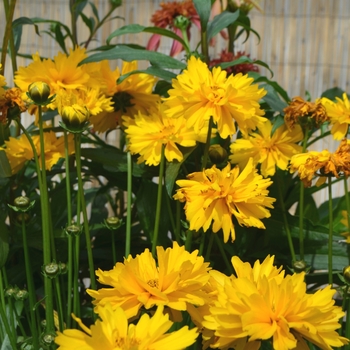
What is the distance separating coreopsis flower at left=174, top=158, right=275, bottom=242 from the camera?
0.35m

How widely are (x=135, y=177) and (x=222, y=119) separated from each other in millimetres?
171

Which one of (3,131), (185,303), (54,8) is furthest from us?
(54,8)

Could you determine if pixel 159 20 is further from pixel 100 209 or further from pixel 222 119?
pixel 222 119

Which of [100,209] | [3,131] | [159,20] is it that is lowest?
[100,209]

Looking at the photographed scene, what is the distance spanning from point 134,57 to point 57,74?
0.07 m

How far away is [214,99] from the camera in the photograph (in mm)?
404

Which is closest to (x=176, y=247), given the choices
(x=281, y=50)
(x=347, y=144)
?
(x=347, y=144)

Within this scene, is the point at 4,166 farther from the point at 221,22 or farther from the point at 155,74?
the point at 221,22

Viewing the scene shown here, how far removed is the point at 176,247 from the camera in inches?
12.3

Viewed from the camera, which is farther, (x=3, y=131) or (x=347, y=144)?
(x=3, y=131)

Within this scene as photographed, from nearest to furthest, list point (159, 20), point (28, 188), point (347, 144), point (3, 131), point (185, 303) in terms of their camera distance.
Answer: point (185, 303) < point (347, 144) < point (3, 131) < point (28, 188) < point (159, 20)

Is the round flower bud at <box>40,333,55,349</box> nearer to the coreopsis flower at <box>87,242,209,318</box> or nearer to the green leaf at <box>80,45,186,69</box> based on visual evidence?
the coreopsis flower at <box>87,242,209,318</box>

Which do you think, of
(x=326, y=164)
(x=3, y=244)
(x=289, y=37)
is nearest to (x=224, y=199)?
(x=326, y=164)

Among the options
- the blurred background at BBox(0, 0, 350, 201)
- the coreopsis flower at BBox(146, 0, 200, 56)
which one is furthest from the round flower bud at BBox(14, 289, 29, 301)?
the blurred background at BBox(0, 0, 350, 201)
